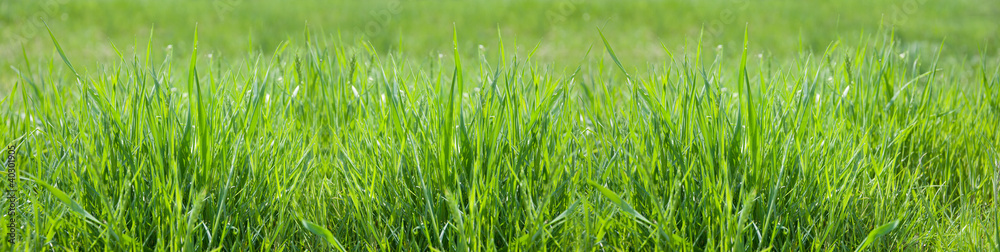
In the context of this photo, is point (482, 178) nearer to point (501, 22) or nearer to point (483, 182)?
point (483, 182)

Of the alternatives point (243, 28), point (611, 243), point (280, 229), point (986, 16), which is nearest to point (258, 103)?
point (280, 229)

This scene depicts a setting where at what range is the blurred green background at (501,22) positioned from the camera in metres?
6.82

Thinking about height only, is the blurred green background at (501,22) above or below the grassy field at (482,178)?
below

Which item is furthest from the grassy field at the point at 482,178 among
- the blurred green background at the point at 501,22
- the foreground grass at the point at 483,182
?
the blurred green background at the point at 501,22

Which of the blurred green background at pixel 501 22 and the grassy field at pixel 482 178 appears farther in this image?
the blurred green background at pixel 501 22

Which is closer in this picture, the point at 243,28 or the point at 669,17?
the point at 243,28

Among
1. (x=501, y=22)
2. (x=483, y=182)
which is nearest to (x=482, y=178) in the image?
(x=483, y=182)

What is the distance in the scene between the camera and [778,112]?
1.92 metres

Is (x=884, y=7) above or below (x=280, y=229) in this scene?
below

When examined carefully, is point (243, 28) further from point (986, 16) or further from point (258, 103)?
point (986, 16)

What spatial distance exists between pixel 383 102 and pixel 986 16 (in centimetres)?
941

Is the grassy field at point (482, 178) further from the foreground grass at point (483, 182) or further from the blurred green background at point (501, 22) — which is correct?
the blurred green background at point (501, 22)

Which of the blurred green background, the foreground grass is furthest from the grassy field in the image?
the blurred green background

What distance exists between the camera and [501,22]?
25.8 feet
